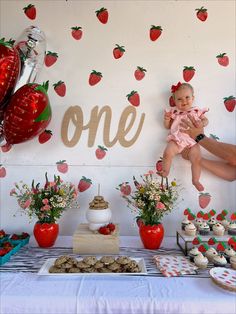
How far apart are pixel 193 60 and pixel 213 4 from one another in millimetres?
363

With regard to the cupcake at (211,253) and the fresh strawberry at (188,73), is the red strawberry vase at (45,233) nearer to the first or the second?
the cupcake at (211,253)

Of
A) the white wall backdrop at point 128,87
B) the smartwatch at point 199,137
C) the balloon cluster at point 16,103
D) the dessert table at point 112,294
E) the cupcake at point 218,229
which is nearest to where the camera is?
the dessert table at point 112,294

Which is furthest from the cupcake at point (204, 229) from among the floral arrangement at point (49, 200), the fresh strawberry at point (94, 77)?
the fresh strawberry at point (94, 77)

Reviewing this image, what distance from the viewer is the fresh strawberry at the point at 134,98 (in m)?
1.67

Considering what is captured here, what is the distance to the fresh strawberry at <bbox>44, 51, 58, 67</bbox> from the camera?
1.69 metres

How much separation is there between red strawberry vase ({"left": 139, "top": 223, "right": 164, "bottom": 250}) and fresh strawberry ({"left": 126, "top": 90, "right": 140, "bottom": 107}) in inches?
28.3

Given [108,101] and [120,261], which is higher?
[108,101]

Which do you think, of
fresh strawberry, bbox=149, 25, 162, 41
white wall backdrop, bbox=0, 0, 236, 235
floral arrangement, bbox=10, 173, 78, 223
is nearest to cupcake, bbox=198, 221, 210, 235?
white wall backdrop, bbox=0, 0, 236, 235

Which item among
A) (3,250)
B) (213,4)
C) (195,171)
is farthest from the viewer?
(213,4)

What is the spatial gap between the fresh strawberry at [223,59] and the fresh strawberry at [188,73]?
0.17 metres

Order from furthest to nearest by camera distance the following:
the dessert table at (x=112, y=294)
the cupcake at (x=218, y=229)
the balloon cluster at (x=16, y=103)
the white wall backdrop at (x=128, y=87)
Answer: the white wall backdrop at (x=128, y=87), the cupcake at (x=218, y=229), the balloon cluster at (x=16, y=103), the dessert table at (x=112, y=294)

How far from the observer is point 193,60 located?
65.9 inches

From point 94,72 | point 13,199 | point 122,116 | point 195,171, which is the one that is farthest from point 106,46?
point 13,199

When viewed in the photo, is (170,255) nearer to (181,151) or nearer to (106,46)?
(181,151)
